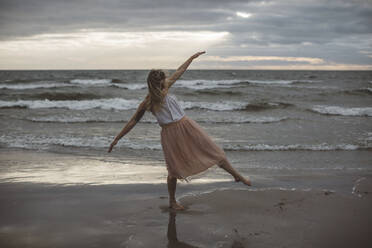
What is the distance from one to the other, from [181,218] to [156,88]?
148cm

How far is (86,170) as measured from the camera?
20.1 feet

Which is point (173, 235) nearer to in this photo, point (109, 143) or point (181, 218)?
point (181, 218)

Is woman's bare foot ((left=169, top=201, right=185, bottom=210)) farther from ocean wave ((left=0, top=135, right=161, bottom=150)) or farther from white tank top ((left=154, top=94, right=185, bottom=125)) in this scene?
ocean wave ((left=0, top=135, right=161, bottom=150))

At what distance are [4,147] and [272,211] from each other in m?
6.87

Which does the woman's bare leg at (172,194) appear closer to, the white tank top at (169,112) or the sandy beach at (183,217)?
the sandy beach at (183,217)

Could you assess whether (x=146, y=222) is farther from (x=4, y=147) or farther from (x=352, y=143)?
(x=352, y=143)

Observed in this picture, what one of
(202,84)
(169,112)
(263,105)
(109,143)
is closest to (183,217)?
(169,112)

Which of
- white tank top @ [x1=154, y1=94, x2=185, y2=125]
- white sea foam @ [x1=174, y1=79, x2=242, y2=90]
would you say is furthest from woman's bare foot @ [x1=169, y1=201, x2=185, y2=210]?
white sea foam @ [x1=174, y1=79, x2=242, y2=90]

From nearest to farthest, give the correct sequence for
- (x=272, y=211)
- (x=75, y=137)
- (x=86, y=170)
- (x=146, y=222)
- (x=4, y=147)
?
(x=146, y=222) → (x=272, y=211) → (x=86, y=170) → (x=4, y=147) → (x=75, y=137)

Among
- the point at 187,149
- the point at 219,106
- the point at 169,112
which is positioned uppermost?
the point at 169,112

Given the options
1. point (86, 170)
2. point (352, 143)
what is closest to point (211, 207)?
point (86, 170)

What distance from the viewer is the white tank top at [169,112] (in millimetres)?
3934

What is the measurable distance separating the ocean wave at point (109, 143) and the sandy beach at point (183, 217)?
A: 3.13 m

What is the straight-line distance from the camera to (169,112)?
3.96 m
